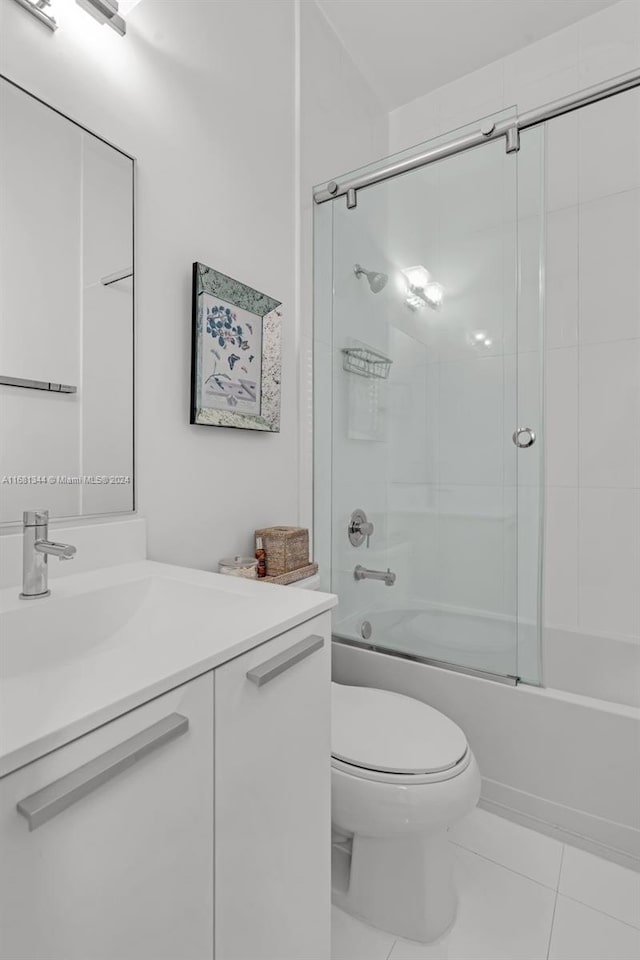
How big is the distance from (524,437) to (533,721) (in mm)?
817

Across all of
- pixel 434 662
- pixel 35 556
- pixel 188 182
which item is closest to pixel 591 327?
pixel 434 662

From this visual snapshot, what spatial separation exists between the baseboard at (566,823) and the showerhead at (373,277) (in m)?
1.65

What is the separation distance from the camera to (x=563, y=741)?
1.39m

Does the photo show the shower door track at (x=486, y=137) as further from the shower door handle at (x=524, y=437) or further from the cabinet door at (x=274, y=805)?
the cabinet door at (x=274, y=805)

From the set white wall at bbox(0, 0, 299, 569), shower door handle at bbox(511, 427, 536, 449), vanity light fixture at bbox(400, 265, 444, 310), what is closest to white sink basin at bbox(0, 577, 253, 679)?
white wall at bbox(0, 0, 299, 569)

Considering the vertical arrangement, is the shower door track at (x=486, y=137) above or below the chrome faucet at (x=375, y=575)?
above

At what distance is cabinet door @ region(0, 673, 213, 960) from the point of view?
45cm

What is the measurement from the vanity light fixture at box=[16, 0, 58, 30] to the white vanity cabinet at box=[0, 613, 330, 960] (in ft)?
4.04

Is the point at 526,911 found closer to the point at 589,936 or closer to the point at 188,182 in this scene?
the point at 589,936

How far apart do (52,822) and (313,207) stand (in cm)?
191

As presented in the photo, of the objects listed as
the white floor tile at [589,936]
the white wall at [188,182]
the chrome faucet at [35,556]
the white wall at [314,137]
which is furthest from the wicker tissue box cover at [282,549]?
the white floor tile at [589,936]

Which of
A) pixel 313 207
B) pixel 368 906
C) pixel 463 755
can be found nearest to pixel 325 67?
pixel 313 207

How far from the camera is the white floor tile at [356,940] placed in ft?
3.59

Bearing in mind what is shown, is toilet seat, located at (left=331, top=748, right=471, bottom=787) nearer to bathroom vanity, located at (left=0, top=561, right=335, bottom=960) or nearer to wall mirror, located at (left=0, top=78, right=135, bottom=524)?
bathroom vanity, located at (left=0, top=561, right=335, bottom=960)
